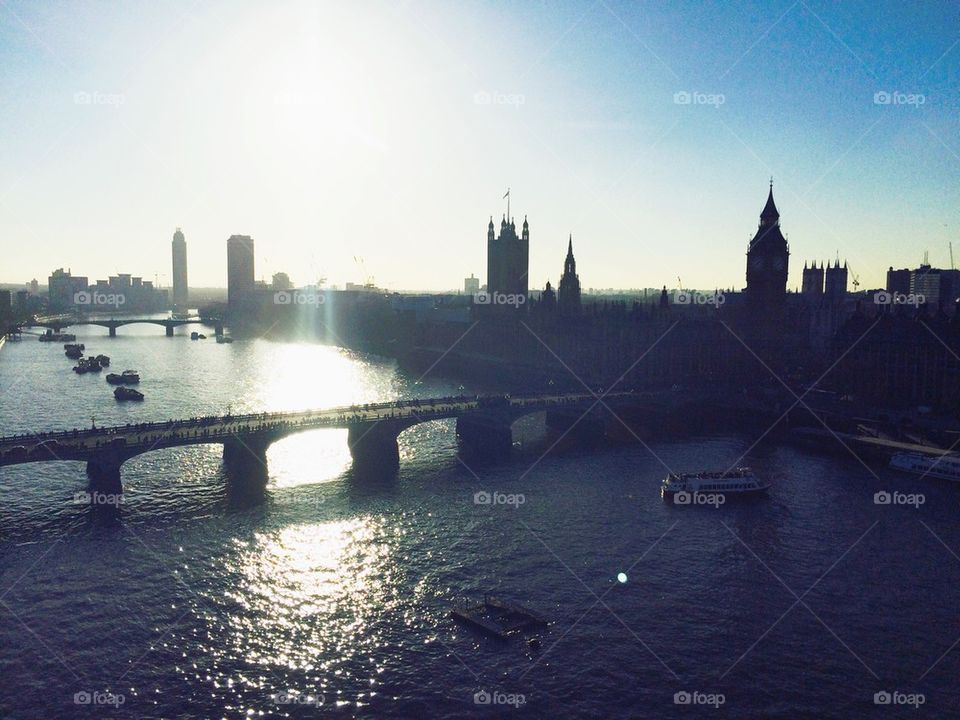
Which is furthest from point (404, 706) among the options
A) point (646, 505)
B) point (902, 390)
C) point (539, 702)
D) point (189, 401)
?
point (902, 390)

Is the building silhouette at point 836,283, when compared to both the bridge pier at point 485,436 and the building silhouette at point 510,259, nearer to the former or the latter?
the building silhouette at point 510,259

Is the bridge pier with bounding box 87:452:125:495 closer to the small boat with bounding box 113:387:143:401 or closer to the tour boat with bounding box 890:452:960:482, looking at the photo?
the small boat with bounding box 113:387:143:401

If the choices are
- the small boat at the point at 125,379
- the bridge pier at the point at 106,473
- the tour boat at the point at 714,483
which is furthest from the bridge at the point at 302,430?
the small boat at the point at 125,379

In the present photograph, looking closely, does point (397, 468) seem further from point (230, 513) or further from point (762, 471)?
point (762, 471)

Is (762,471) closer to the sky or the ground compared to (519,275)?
closer to the ground

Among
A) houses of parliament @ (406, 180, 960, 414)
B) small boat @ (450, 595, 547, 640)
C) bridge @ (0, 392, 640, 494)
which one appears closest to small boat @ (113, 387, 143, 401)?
bridge @ (0, 392, 640, 494)

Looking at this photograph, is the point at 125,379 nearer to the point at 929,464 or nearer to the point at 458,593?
the point at 458,593

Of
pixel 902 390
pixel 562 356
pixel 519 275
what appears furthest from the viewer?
pixel 519 275
